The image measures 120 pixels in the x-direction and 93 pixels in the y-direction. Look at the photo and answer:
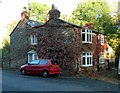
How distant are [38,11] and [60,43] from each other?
109 feet

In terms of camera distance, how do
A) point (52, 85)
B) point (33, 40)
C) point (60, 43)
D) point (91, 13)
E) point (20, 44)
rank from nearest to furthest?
point (52, 85) → point (60, 43) → point (33, 40) → point (20, 44) → point (91, 13)

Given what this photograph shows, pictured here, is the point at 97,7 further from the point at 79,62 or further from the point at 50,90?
the point at 50,90

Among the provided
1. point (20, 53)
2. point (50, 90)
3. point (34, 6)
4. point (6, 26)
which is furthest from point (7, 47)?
point (50, 90)

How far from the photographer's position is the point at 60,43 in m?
30.5

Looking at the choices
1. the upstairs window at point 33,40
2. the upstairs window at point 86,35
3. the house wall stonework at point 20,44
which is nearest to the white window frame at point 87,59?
the upstairs window at point 86,35

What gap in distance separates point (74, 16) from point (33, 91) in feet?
137

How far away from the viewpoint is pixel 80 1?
58.3m

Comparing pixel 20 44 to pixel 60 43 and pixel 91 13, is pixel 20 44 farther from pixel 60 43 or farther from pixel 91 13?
pixel 91 13

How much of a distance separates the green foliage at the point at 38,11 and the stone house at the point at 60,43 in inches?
974

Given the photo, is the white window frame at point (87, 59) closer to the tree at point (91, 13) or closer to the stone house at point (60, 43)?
the stone house at point (60, 43)

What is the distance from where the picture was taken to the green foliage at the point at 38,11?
61156 mm

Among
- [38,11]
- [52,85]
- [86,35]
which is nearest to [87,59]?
[86,35]

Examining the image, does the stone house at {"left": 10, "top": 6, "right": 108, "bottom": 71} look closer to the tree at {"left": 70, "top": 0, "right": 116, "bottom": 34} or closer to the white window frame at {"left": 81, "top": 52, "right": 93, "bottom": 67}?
the white window frame at {"left": 81, "top": 52, "right": 93, "bottom": 67}

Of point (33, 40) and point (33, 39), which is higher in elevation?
point (33, 39)
